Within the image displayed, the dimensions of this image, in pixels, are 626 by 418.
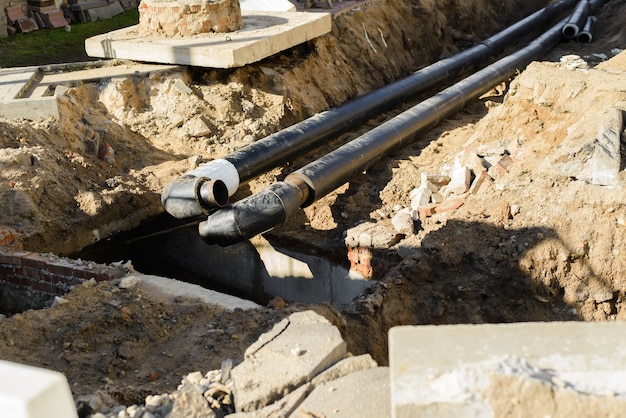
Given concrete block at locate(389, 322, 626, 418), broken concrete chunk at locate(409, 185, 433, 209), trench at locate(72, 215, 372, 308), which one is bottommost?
trench at locate(72, 215, 372, 308)

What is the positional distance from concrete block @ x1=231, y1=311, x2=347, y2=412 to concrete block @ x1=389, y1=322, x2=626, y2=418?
0.89 metres

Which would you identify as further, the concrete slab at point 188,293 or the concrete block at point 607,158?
the concrete block at point 607,158

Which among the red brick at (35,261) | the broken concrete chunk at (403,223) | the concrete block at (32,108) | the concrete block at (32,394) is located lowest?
the broken concrete chunk at (403,223)

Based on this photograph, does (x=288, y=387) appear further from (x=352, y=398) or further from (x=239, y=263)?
(x=239, y=263)

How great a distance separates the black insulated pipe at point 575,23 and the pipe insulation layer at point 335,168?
131 inches

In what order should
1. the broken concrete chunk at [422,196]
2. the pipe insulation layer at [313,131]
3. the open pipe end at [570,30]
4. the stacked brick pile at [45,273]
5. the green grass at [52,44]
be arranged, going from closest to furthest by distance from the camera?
the stacked brick pile at [45,273]
the pipe insulation layer at [313,131]
the broken concrete chunk at [422,196]
the green grass at [52,44]
the open pipe end at [570,30]

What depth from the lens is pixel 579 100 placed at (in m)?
8.07

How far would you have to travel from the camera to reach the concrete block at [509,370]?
113 inches

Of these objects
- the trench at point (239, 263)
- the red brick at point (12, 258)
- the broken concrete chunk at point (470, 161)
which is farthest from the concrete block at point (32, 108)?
the broken concrete chunk at point (470, 161)

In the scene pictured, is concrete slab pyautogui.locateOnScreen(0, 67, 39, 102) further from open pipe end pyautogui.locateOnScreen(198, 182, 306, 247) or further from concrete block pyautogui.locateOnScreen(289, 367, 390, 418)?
concrete block pyautogui.locateOnScreen(289, 367, 390, 418)

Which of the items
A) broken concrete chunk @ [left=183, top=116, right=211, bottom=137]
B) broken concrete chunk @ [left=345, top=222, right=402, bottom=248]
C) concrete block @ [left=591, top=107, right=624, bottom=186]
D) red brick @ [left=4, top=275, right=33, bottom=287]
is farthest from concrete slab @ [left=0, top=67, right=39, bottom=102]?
concrete block @ [left=591, top=107, right=624, bottom=186]

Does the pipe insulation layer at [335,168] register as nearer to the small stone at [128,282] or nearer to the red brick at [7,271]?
the small stone at [128,282]

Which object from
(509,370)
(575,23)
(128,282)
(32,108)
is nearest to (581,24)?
(575,23)

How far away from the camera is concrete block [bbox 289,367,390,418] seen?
364 cm
